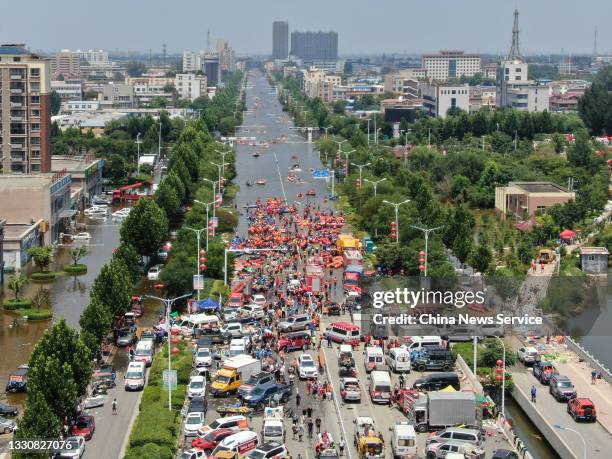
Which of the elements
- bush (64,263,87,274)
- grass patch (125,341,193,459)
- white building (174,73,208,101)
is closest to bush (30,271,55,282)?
bush (64,263,87,274)

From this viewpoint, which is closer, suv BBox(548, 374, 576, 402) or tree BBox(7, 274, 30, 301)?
Answer: suv BBox(548, 374, 576, 402)

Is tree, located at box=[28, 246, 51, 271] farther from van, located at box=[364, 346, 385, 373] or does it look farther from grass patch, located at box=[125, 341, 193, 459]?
van, located at box=[364, 346, 385, 373]

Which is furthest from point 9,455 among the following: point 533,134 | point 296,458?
point 533,134

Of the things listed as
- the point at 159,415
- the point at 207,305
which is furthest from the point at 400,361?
the point at 207,305

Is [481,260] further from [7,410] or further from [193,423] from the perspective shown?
[7,410]

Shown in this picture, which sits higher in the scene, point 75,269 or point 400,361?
point 400,361

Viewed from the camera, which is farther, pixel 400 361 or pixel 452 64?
pixel 452 64

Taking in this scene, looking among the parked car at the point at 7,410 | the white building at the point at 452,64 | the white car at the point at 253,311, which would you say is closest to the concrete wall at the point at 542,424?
the white car at the point at 253,311

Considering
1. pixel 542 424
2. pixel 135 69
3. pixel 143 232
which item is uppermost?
pixel 135 69
